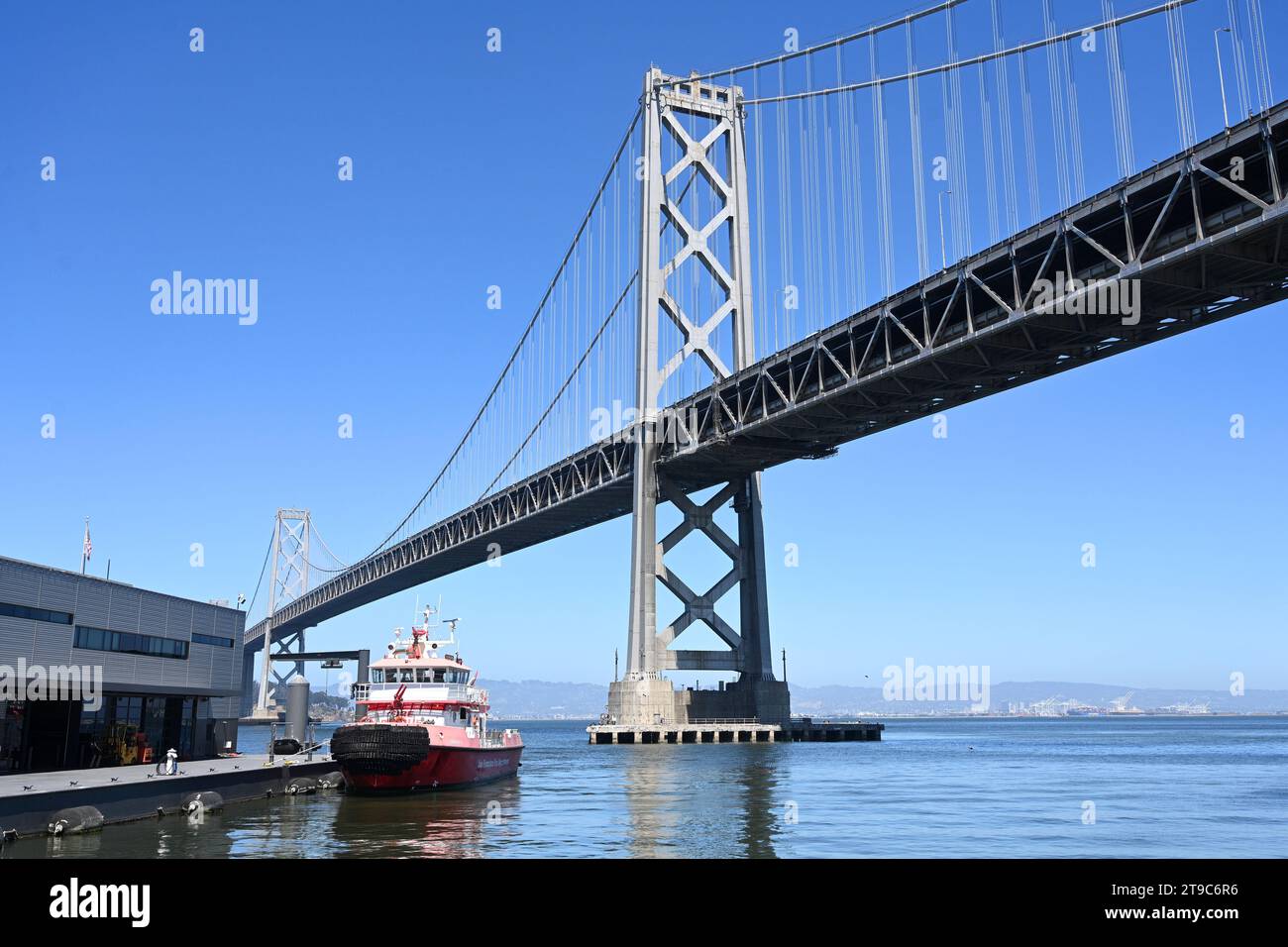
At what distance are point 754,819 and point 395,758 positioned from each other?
11935 mm

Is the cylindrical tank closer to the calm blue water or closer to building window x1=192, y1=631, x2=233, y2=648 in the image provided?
building window x1=192, y1=631, x2=233, y2=648

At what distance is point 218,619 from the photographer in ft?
136

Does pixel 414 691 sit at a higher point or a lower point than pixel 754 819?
higher

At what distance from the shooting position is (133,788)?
2653cm

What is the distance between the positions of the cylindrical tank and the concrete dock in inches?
239

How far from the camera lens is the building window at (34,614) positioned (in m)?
29.6

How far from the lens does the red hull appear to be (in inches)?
1335

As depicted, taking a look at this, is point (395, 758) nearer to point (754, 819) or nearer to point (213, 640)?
point (213, 640)

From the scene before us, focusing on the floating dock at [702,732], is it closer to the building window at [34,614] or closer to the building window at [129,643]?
the building window at [129,643]

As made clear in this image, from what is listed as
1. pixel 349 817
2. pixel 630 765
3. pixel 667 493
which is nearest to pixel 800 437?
pixel 667 493

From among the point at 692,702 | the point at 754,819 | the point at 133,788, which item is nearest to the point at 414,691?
the point at 133,788

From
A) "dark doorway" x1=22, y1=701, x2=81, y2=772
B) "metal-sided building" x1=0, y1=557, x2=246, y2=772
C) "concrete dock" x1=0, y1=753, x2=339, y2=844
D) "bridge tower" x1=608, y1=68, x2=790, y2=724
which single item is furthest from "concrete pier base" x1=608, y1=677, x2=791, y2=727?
"dark doorway" x1=22, y1=701, x2=81, y2=772

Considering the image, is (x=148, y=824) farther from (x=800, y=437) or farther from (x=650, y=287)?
(x=650, y=287)
